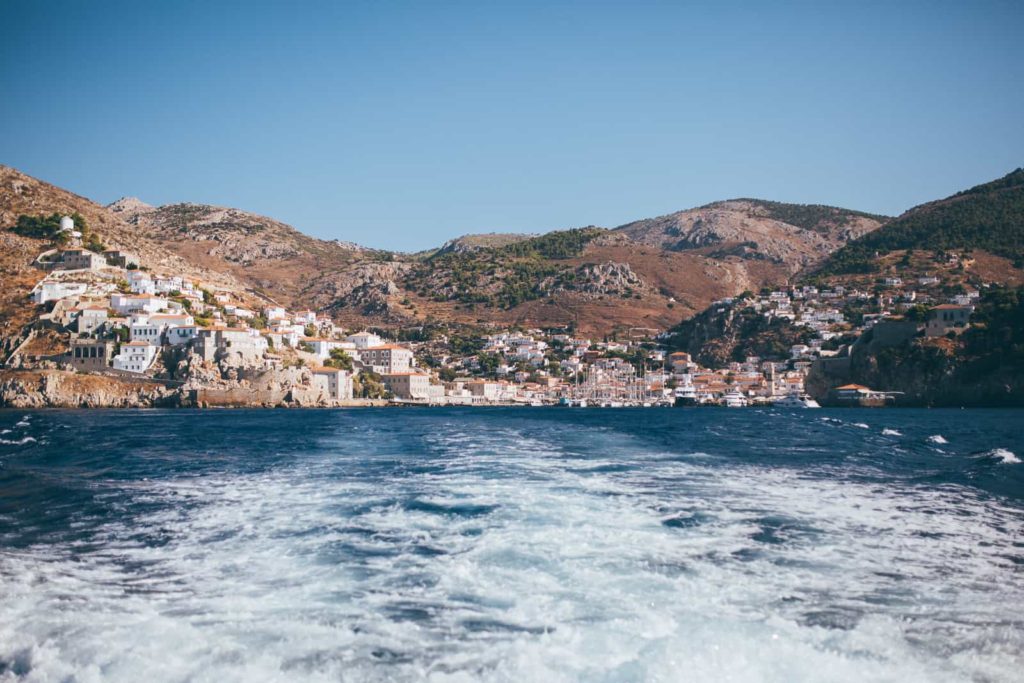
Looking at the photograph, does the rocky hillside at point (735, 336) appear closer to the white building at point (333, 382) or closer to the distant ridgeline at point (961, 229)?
the distant ridgeline at point (961, 229)

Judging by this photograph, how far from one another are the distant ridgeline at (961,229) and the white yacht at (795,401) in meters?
43.5

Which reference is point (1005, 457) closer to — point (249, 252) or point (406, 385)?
point (406, 385)

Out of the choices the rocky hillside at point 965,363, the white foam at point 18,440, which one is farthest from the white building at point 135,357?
the rocky hillside at point 965,363

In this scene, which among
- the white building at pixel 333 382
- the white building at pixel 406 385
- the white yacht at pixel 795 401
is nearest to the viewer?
the white building at pixel 333 382

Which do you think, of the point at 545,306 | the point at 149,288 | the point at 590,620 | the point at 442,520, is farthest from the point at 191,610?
the point at 545,306

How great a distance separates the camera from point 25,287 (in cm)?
6894

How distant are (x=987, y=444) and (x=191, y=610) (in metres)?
26.1

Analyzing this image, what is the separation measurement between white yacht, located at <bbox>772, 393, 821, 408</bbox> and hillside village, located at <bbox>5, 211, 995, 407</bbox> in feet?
3.22

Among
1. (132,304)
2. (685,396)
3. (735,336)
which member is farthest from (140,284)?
(735,336)

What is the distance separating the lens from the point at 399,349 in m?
92.9

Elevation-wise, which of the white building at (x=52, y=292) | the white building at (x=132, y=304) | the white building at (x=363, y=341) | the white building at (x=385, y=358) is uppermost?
the white building at (x=52, y=292)

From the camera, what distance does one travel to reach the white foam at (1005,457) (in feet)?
62.0

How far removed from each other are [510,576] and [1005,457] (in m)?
17.4

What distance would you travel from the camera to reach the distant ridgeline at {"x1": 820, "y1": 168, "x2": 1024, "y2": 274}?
349 feet
